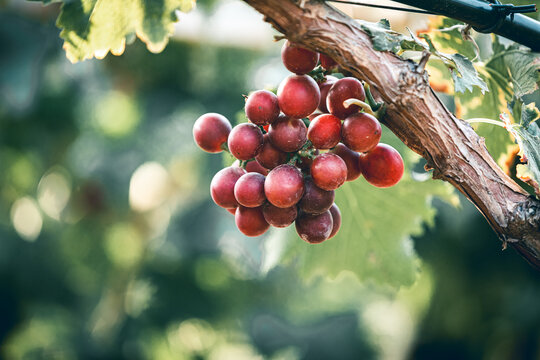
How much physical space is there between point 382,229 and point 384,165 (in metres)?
0.53

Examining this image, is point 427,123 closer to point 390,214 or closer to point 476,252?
point 390,214

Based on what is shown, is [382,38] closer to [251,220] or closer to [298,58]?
[298,58]

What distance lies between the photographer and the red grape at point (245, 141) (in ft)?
1.71

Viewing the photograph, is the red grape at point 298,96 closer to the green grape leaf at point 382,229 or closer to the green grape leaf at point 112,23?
the green grape leaf at point 112,23

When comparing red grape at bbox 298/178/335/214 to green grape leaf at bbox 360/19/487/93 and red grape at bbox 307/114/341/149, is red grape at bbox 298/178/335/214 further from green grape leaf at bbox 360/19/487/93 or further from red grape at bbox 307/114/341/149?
green grape leaf at bbox 360/19/487/93

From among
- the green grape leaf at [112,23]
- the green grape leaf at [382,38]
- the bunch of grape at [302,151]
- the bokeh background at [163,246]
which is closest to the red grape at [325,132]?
the bunch of grape at [302,151]

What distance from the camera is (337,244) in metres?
1.03

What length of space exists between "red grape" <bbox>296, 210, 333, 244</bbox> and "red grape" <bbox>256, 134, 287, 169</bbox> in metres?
0.07

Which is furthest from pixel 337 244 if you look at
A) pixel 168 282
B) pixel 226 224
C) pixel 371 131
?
pixel 168 282

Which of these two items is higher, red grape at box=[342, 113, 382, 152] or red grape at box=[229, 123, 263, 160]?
red grape at box=[342, 113, 382, 152]

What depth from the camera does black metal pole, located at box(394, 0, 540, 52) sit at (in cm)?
45

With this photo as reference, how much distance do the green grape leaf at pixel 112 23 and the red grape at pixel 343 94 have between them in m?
0.20

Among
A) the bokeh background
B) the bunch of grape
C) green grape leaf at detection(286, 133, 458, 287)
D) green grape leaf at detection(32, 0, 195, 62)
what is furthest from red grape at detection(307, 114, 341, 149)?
the bokeh background

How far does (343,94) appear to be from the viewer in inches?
19.3
